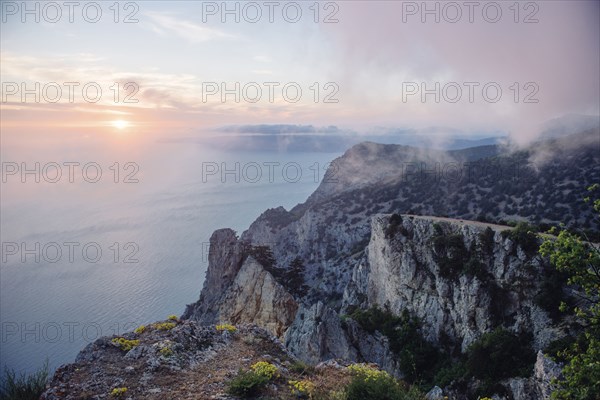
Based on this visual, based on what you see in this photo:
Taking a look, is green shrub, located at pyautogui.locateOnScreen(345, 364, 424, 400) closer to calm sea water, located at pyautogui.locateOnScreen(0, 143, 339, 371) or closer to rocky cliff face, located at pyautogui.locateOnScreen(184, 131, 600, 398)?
rocky cliff face, located at pyautogui.locateOnScreen(184, 131, 600, 398)

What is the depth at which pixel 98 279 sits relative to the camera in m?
89.8

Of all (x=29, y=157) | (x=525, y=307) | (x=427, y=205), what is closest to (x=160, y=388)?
(x=525, y=307)

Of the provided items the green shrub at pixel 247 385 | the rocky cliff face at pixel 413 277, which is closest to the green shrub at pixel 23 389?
the green shrub at pixel 247 385

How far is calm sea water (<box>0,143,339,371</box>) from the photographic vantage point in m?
67.4

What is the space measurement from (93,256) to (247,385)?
107367 millimetres

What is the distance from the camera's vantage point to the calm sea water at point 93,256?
6744cm

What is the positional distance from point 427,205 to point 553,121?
51.6 m

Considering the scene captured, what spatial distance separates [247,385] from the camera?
965 cm

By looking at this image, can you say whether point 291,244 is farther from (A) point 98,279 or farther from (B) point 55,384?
(B) point 55,384

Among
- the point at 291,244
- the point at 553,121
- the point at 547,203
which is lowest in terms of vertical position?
the point at 291,244

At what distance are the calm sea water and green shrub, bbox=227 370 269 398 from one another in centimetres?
5348

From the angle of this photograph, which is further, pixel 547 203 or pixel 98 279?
pixel 98 279

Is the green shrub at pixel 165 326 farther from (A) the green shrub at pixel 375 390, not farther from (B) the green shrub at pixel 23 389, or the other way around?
(A) the green shrub at pixel 375 390

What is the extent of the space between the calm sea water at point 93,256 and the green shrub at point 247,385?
53.5 meters
